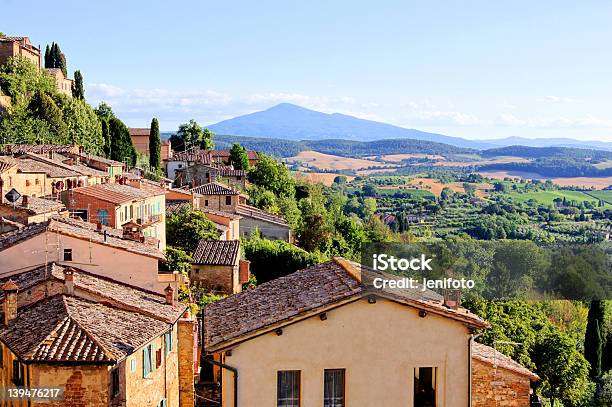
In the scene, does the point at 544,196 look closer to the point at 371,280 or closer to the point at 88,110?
the point at 88,110

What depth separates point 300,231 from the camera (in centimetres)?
5781

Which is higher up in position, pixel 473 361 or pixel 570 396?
pixel 473 361

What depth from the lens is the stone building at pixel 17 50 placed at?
69.8 metres

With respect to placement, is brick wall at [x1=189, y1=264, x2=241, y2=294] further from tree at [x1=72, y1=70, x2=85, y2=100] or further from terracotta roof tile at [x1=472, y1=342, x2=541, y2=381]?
tree at [x1=72, y1=70, x2=85, y2=100]

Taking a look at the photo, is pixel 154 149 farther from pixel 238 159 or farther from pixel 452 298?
pixel 452 298

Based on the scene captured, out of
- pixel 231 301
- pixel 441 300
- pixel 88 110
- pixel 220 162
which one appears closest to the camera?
pixel 441 300

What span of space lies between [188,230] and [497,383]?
2763 cm

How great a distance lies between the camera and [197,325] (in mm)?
21781

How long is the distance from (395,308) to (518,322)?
2242 centimetres

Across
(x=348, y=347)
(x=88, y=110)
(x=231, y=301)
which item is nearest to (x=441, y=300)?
(x=348, y=347)

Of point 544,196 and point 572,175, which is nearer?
point 544,196

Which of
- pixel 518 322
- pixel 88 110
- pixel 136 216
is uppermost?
pixel 88 110

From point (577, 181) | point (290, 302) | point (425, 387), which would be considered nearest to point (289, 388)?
point (290, 302)

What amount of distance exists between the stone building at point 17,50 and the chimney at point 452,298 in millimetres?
66610
